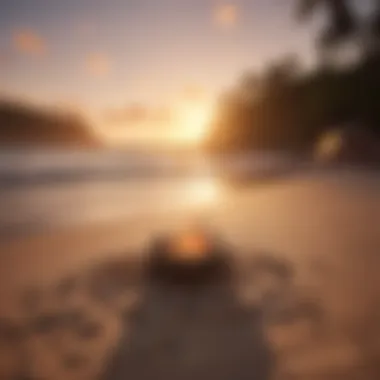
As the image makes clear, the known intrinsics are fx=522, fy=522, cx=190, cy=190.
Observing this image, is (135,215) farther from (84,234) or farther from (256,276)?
(256,276)

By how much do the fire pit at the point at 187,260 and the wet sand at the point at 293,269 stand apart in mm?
126

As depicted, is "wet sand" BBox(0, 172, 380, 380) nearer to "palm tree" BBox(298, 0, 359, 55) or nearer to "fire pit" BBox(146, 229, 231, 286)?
"fire pit" BBox(146, 229, 231, 286)

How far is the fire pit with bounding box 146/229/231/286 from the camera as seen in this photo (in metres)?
2.34

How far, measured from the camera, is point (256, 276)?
252 cm

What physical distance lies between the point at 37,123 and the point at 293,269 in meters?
1.36

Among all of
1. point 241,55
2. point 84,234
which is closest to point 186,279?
point 241,55

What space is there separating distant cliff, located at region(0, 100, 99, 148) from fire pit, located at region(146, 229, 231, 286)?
58 cm

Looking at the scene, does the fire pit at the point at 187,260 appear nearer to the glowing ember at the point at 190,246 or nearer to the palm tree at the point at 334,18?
the glowing ember at the point at 190,246

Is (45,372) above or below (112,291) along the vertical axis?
below

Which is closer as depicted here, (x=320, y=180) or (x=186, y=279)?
(x=186, y=279)

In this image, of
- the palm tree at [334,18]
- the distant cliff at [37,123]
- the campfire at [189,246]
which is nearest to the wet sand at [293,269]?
the campfire at [189,246]

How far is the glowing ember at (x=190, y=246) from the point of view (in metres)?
2.40

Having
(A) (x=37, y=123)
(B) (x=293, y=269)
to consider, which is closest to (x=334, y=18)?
(B) (x=293, y=269)

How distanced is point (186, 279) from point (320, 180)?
7.93ft
